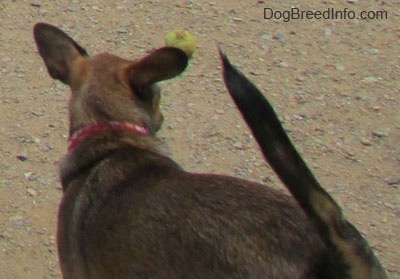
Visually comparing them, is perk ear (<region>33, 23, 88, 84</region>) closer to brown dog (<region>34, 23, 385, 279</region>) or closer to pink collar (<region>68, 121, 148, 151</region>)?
brown dog (<region>34, 23, 385, 279</region>)

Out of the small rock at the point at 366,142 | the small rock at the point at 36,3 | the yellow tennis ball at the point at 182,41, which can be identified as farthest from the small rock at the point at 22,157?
the small rock at the point at 366,142

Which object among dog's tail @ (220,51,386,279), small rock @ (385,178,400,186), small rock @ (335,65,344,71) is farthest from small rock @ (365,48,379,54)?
dog's tail @ (220,51,386,279)

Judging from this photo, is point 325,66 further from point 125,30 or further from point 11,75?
point 11,75

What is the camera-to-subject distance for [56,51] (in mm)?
4535

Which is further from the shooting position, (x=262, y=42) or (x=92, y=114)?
(x=262, y=42)

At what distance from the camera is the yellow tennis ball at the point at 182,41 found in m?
5.77

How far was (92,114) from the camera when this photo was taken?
4270mm

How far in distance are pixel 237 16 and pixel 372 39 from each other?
2.72 feet

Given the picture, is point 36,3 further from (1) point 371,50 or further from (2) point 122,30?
(1) point 371,50

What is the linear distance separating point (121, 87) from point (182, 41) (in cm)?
161

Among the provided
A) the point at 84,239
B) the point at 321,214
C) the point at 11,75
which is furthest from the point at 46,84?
the point at 321,214

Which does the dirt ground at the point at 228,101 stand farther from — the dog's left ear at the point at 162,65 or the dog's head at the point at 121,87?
the dog's left ear at the point at 162,65

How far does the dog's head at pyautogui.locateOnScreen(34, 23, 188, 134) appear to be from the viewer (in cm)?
411

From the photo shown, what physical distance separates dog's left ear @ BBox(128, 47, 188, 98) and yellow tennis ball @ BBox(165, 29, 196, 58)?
4.95ft
